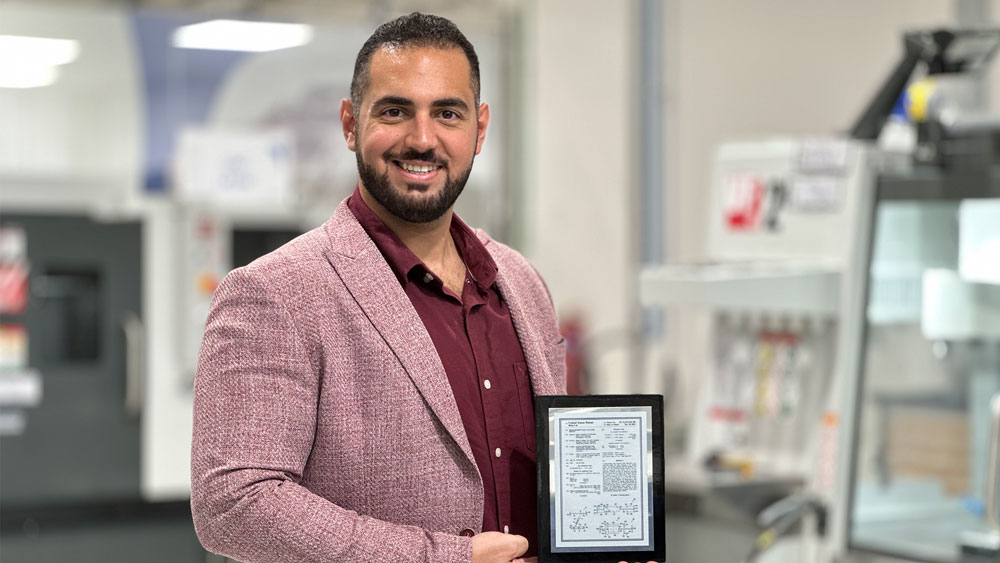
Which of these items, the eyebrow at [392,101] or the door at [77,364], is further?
the door at [77,364]

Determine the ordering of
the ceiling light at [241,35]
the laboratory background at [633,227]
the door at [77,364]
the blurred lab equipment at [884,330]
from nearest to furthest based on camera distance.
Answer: the blurred lab equipment at [884,330]
the laboratory background at [633,227]
the door at [77,364]
the ceiling light at [241,35]

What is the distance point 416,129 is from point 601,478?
0.46 metres

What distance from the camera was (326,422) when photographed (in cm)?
146

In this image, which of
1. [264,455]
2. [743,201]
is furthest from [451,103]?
[743,201]

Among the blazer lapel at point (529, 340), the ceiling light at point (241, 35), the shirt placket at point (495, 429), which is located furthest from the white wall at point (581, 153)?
the shirt placket at point (495, 429)

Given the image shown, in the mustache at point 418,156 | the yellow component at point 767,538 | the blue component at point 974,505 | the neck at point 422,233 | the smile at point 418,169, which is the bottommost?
the yellow component at point 767,538

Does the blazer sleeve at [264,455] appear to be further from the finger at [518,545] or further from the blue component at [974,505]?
the blue component at [974,505]

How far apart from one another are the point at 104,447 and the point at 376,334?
16.8 ft

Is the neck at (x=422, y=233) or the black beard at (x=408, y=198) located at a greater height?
the black beard at (x=408, y=198)

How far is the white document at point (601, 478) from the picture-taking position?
153 centimetres

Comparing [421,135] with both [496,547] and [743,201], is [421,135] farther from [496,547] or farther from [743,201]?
[743,201]

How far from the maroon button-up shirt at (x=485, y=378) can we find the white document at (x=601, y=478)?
7 cm

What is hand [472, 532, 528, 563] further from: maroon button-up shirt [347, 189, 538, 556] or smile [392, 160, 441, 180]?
smile [392, 160, 441, 180]

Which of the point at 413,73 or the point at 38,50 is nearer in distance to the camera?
the point at 413,73
